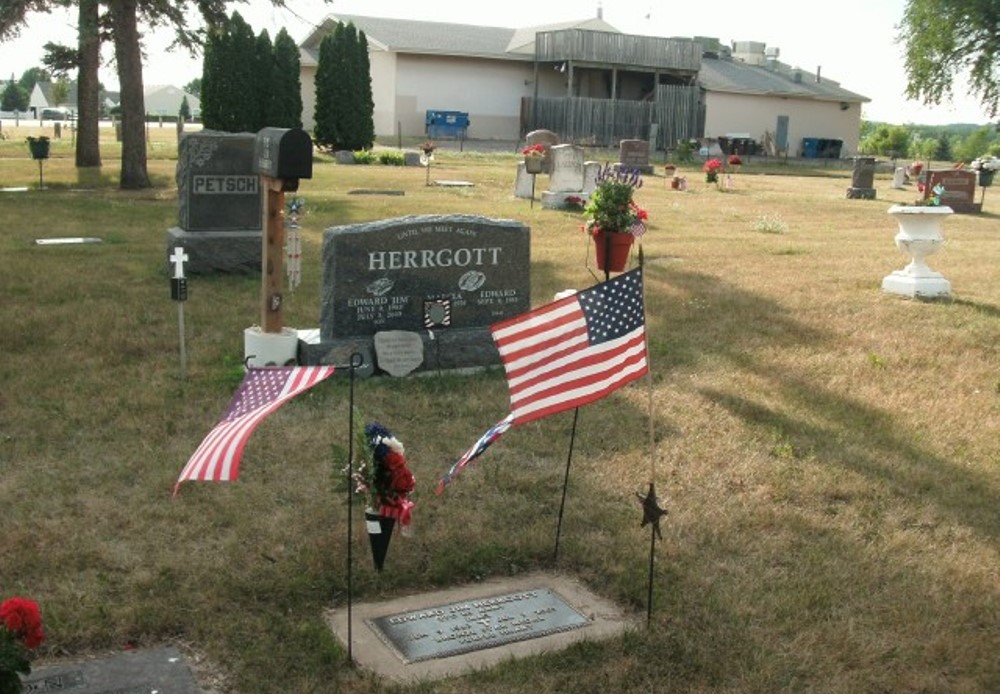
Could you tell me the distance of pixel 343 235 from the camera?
853cm

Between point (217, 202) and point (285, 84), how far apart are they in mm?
26221

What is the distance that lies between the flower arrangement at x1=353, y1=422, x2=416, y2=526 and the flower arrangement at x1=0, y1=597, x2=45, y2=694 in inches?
74.1

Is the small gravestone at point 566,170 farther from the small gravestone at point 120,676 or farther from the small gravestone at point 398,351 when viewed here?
the small gravestone at point 120,676

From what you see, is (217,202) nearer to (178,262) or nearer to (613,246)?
(613,246)

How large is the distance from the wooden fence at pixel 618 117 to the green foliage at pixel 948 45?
1019 cm

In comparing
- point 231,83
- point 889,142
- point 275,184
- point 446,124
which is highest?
point 889,142

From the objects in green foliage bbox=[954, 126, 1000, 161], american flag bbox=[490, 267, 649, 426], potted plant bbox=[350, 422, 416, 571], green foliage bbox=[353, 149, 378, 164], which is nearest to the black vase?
potted plant bbox=[350, 422, 416, 571]

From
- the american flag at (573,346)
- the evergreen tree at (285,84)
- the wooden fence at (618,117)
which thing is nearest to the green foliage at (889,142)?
the wooden fence at (618,117)

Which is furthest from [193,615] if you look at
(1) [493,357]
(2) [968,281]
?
(2) [968,281]

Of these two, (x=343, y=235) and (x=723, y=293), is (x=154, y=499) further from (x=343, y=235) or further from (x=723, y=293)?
(x=723, y=293)

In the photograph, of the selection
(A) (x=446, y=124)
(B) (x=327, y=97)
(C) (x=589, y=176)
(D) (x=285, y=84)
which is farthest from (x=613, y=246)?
(A) (x=446, y=124)

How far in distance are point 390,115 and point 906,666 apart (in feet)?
148

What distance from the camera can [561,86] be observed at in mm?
51938

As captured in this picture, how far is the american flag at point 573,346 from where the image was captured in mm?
5215
